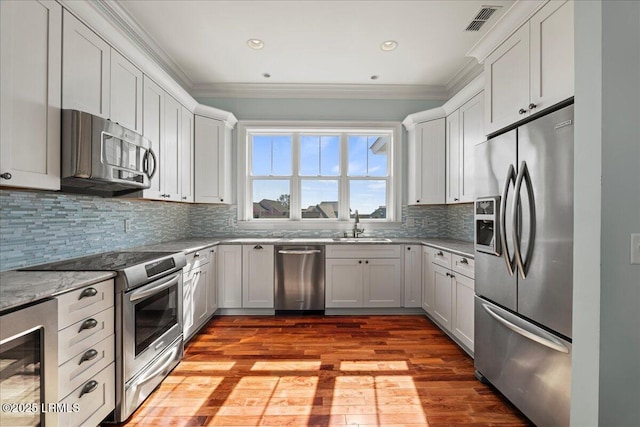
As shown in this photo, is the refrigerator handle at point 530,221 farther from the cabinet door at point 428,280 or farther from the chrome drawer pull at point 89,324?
the chrome drawer pull at point 89,324

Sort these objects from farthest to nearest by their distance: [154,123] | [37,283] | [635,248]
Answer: [154,123] < [37,283] < [635,248]

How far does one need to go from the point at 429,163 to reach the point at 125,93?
327 cm

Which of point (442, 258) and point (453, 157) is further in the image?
point (453, 157)

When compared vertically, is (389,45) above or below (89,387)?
above

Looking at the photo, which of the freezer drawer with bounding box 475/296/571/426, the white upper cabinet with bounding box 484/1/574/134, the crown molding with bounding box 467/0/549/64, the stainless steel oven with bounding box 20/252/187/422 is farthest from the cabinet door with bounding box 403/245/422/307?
the stainless steel oven with bounding box 20/252/187/422

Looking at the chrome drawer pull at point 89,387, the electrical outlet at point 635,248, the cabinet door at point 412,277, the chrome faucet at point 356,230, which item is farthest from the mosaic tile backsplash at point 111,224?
the electrical outlet at point 635,248

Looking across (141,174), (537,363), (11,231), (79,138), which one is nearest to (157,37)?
(141,174)

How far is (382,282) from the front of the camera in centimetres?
343

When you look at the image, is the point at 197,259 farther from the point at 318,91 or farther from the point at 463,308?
the point at 318,91

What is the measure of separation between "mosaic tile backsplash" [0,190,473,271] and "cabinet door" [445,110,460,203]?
0.33 meters

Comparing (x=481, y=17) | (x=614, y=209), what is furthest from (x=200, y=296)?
(x=481, y=17)

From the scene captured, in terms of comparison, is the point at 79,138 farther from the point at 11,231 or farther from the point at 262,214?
the point at 262,214

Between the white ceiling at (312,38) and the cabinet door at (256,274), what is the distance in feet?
7.24

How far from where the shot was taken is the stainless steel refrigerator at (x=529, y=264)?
140 cm
